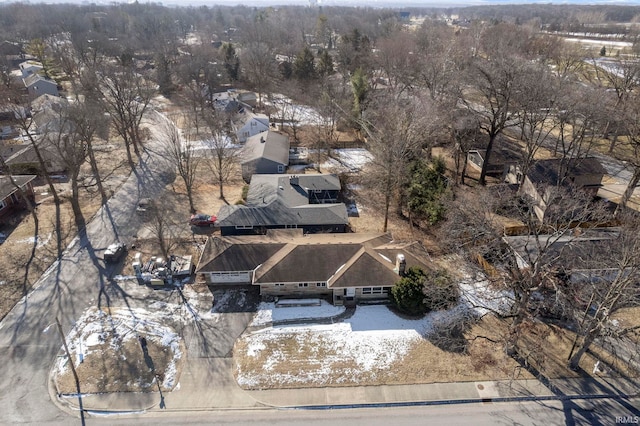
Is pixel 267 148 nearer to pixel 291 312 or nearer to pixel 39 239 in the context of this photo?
pixel 39 239

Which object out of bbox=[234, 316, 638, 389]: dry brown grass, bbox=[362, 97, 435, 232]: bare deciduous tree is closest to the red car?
bbox=[234, 316, 638, 389]: dry brown grass

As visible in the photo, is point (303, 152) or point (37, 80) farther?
point (37, 80)

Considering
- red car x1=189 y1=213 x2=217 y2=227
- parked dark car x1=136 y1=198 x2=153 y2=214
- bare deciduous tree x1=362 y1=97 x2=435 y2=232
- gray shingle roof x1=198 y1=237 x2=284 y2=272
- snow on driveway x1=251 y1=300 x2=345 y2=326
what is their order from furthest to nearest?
parked dark car x1=136 y1=198 x2=153 y2=214
red car x1=189 y1=213 x2=217 y2=227
bare deciduous tree x1=362 y1=97 x2=435 y2=232
gray shingle roof x1=198 y1=237 x2=284 y2=272
snow on driveway x1=251 y1=300 x2=345 y2=326

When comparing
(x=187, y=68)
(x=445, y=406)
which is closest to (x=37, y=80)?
(x=187, y=68)

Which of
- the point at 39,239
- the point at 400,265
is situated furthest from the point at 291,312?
the point at 39,239

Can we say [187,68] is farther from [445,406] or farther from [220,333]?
[445,406]

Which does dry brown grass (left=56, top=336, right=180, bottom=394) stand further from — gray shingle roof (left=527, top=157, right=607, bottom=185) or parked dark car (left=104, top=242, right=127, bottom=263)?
gray shingle roof (left=527, top=157, right=607, bottom=185)

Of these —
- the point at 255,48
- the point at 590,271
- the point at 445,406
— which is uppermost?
the point at 255,48
